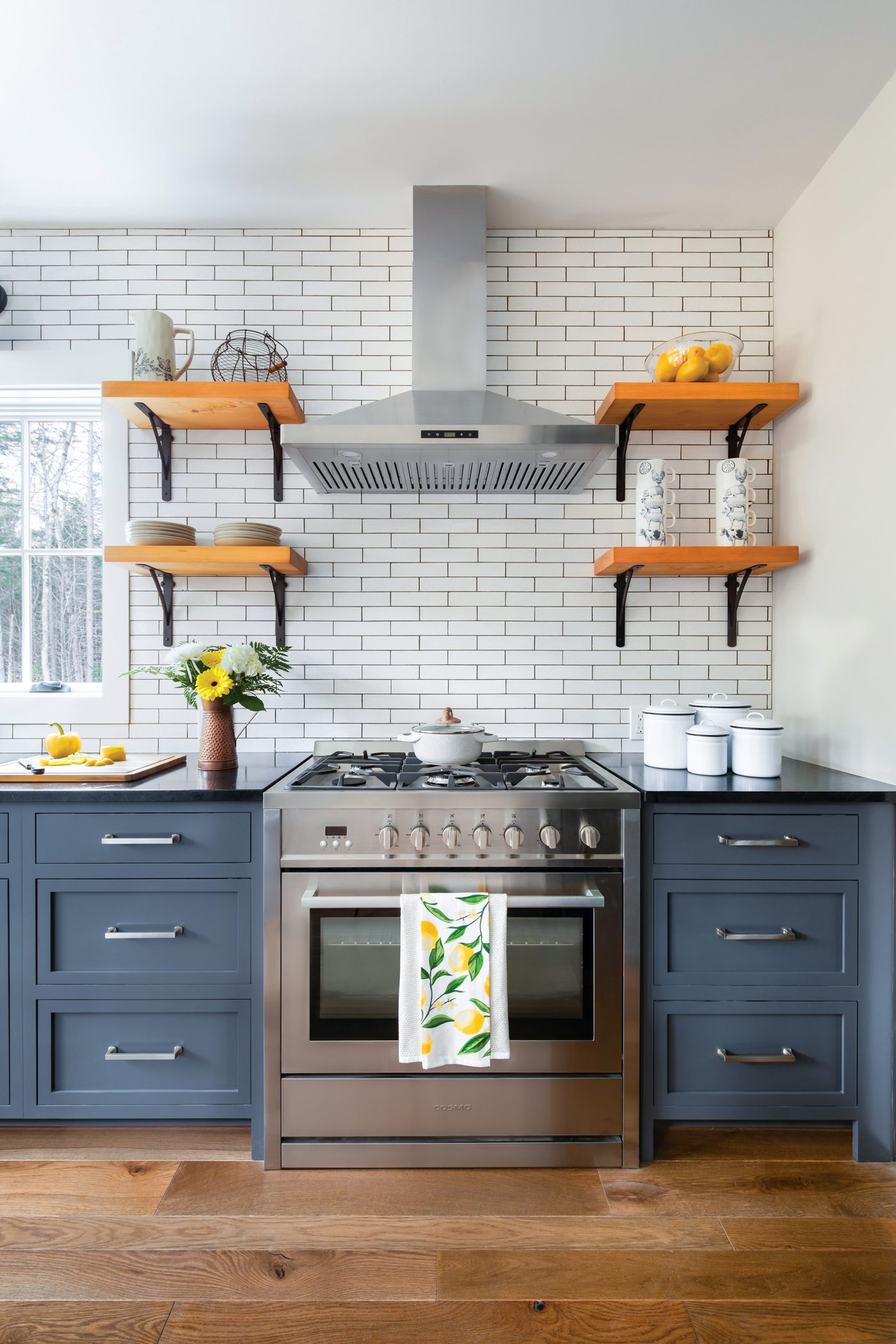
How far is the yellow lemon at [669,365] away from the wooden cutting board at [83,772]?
2026 millimetres

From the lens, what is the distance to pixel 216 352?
8.54 ft

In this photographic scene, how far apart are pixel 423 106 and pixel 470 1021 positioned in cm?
247

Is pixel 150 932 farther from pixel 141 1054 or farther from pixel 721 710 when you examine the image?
pixel 721 710

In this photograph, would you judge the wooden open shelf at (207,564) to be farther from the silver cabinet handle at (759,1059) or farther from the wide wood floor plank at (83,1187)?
the silver cabinet handle at (759,1059)

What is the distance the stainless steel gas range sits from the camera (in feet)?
6.39

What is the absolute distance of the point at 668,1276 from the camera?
1612 millimetres

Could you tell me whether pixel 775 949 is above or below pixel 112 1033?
above

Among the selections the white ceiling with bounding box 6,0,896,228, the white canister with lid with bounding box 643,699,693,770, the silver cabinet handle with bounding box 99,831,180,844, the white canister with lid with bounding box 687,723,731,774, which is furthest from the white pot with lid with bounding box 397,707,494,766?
the white ceiling with bounding box 6,0,896,228

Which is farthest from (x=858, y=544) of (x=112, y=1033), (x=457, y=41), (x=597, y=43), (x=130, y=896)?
(x=112, y=1033)

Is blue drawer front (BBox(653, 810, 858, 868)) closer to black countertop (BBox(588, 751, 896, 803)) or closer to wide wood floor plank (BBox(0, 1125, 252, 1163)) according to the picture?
black countertop (BBox(588, 751, 896, 803))

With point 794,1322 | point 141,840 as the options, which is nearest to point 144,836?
point 141,840

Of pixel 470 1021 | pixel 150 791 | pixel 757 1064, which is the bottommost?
pixel 757 1064

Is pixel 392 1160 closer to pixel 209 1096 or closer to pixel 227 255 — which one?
pixel 209 1096

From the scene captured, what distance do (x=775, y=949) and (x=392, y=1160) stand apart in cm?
114
